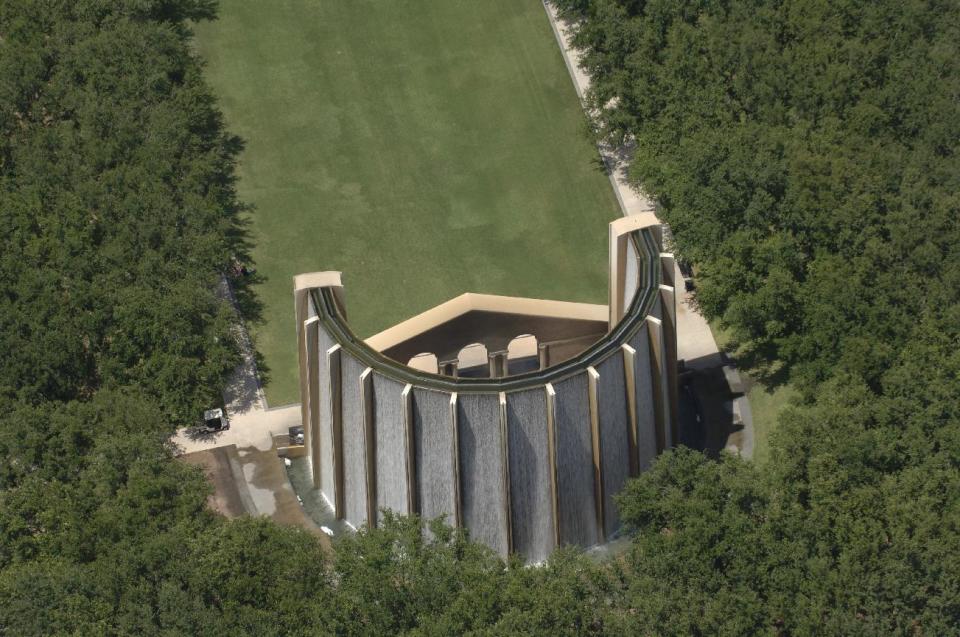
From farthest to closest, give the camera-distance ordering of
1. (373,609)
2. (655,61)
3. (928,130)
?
(655,61), (928,130), (373,609)

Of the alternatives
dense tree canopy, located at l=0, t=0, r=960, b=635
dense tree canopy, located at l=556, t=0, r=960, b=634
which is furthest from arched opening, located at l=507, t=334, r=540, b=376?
dense tree canopy, located at l=556, t=0, r=960, b=634

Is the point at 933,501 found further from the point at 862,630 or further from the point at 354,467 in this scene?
the point at 354,467

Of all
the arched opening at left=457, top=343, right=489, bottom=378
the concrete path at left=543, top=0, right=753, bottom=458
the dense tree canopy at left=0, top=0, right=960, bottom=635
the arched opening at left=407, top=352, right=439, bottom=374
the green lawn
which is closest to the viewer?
the dense tree canopy at left=0, top=0, right=960, bottom=635

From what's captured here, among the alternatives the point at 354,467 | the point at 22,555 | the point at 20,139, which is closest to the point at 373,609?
the point at 354,467

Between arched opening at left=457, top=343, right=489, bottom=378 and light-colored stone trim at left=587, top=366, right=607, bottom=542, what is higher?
arched opening at left=457, top=343, right=489, bottom=378

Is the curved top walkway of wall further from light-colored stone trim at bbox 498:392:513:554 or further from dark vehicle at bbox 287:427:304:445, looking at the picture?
dark vehicle at bbox 287:427:304:445

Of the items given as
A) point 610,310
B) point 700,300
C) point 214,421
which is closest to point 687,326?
point 700,300
